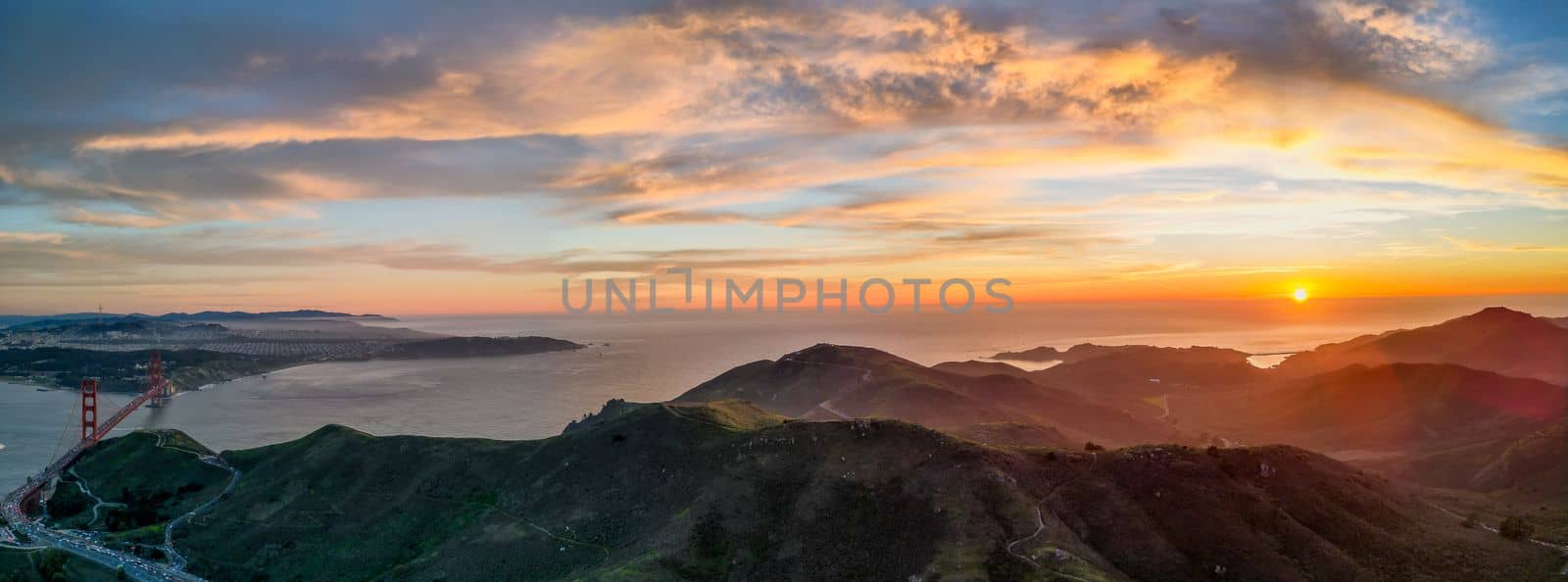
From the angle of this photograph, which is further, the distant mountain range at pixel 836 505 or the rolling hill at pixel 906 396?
the rolling hill at pixel 906 396

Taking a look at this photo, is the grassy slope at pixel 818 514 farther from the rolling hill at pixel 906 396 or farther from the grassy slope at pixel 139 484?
the rolling hill at pixel 906 396

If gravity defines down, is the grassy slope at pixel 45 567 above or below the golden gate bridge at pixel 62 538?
above

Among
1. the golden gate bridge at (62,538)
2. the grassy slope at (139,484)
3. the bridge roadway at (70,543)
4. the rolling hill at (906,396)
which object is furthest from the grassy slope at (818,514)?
the rolling hill at (906,396)

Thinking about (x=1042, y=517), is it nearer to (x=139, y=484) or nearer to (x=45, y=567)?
(x=45, y=567)

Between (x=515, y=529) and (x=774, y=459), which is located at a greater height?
(x=774, y=459)

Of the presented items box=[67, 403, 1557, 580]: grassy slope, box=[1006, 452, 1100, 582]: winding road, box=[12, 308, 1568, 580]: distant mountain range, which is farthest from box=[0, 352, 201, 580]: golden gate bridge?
box=[1006, 452, 1100, 582]: winding road

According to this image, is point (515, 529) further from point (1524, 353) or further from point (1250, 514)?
point (1524, 353)

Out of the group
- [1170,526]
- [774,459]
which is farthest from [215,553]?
[1170,526]

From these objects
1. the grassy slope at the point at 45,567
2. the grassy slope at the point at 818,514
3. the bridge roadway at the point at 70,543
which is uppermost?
the grassy slope at the point at 818,514

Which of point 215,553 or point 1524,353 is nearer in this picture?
point 215,553
